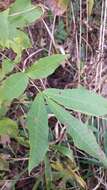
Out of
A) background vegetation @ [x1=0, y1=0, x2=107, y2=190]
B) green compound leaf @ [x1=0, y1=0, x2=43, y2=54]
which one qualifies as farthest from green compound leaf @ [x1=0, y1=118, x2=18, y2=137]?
green compound leaf @ [x1=0, y1=0, x2=43, y2=54]

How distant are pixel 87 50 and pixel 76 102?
0.92m

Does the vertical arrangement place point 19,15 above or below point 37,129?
above

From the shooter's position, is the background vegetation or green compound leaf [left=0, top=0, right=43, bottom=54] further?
green compound leaf [left=0, top=0, right=43, bottom=54]

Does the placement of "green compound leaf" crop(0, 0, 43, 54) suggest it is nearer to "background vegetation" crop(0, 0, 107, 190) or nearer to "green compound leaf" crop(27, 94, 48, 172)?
"background vegetation" crop(0, 0, 107, 190)

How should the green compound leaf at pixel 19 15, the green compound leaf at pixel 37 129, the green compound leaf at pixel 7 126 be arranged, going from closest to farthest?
the green compound leaf at pixel 37 129, the green compound leaf at pixel 19 15, the green compound leaf at pixel 7 126

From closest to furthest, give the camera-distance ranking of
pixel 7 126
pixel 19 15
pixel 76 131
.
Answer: pixel 76 131, pixel 19 15, pixel 7 126

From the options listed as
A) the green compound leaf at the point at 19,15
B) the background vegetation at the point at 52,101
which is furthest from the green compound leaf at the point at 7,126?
the green compound leaf at the point at 19,15

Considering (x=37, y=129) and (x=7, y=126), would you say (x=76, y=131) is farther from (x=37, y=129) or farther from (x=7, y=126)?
(x=7, y=126)

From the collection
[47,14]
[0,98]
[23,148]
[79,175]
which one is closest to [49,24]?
[47,14]

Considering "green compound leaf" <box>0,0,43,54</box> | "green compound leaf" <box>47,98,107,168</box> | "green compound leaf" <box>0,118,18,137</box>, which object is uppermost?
"green compound leaf" <box>0,0,43,54</box>

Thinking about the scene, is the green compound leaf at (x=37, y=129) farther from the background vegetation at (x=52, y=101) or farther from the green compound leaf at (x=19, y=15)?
the green compound leaf at (x=19, y=15)

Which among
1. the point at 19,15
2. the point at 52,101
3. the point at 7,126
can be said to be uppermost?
the point at 19,15

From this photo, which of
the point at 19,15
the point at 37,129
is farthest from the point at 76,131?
the point at 19,15

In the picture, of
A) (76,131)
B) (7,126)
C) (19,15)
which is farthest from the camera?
(7,126)
